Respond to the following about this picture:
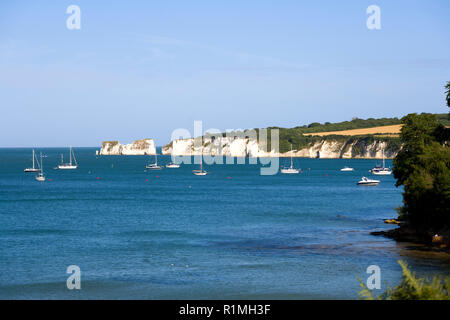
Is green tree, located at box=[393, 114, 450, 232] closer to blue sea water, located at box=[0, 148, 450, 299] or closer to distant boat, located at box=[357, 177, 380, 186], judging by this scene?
blue sea water, located at box=[0, 148, 450, 299]

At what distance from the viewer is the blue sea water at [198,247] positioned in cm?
3784

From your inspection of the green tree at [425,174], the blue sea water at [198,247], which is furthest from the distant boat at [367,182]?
the green tree at [425,174]

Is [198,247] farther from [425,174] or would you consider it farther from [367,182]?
[367,182]

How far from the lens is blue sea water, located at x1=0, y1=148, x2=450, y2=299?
37844 millimetres

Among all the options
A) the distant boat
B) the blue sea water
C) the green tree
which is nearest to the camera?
the blue sea water

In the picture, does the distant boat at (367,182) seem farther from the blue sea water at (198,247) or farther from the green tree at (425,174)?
the green tree at (425,174)

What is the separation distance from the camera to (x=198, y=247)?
172ft

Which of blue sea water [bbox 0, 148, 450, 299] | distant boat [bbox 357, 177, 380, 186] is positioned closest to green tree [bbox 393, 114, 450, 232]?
blue sea water [bbox 0, 148, 450, 299]

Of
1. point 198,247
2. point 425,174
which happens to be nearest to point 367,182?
point 425,174

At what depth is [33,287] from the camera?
3816 cm

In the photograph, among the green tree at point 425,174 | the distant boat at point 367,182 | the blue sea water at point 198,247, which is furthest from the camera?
the distant boat at point 367,182
